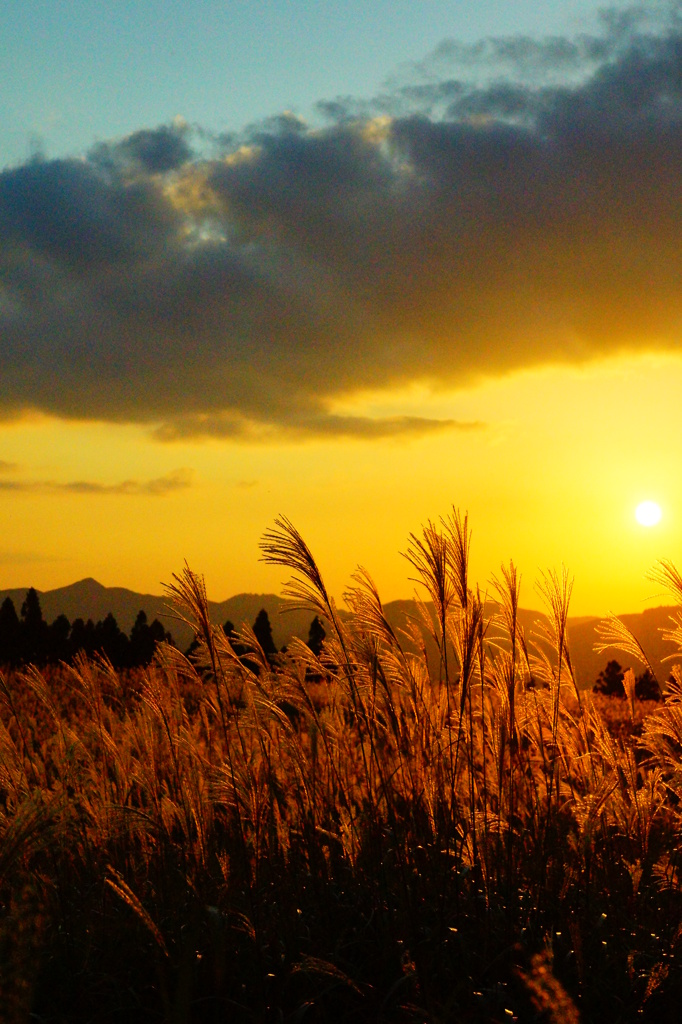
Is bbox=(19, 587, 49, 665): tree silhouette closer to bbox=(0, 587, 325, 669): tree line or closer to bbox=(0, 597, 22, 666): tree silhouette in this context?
bbox=(0, 587, 325, 669): tree line

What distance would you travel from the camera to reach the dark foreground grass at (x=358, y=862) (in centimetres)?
289

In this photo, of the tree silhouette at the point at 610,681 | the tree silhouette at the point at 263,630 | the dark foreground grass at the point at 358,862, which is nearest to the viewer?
the dark foreground grass at the point at 358,862

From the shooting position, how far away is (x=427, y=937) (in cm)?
312

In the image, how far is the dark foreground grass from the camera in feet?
9.49

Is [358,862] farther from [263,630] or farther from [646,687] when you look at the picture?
[263,630]

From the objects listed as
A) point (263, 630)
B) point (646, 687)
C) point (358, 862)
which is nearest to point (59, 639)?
point (263, 630)

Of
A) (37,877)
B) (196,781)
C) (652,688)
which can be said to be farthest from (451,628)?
(652,688)

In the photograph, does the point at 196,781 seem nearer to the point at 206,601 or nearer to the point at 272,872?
the point at 272,872

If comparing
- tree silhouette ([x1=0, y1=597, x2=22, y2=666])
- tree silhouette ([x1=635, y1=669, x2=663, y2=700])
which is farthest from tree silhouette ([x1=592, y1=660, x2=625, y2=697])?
tree silhouette ([x1=0, y1=597, x2=22, y2=666])

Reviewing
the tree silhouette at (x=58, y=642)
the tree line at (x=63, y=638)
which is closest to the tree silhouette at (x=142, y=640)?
the tree line at (x=63, y=638)

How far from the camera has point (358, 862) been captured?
3.76 meters

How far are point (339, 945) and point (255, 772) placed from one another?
1.15m

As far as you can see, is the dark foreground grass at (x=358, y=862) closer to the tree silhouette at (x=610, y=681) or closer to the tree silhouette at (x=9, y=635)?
the tree silhouette at (x=9, y=635)

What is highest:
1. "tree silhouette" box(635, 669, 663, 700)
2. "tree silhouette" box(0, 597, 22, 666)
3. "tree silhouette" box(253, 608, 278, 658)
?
"tree silhouette" box(0, 597, 22, 666)
